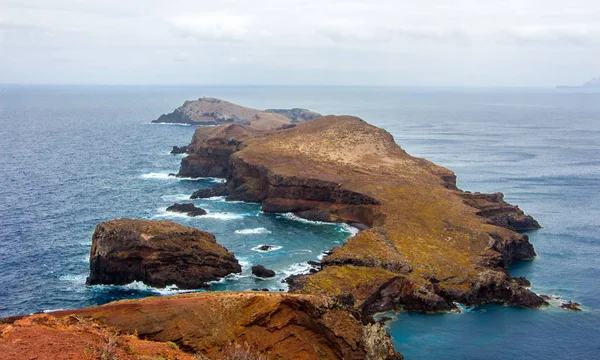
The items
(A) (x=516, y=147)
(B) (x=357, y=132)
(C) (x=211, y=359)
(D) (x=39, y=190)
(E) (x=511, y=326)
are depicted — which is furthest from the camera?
(A) (x=516, y=147)

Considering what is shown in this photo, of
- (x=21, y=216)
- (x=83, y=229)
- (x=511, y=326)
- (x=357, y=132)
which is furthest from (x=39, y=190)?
(x=511, y=326)

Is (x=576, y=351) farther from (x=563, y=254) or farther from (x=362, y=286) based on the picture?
(x=563, y=254)

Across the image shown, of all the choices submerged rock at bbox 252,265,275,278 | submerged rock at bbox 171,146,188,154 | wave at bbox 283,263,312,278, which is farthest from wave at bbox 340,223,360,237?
submerged rock at bbox 171,146,188,154

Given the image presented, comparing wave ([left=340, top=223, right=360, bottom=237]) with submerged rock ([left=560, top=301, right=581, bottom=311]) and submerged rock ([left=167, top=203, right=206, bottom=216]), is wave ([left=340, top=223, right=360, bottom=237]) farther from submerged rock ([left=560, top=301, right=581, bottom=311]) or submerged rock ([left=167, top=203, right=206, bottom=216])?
submerged rock ([left=560, top=301, right=581, bottom=311])

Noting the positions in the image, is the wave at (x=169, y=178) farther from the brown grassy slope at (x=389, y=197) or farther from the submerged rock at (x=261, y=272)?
the submerged rock at (x=261, y=272)

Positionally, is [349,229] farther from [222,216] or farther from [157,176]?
[157,176]

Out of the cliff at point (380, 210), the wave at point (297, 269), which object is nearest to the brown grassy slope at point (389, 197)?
the cliff at point (380, 210)

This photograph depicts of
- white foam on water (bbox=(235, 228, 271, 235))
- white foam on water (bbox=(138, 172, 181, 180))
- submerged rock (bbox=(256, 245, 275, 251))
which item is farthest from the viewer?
white foam on water (bbox=(138, 172, 181, 180))
